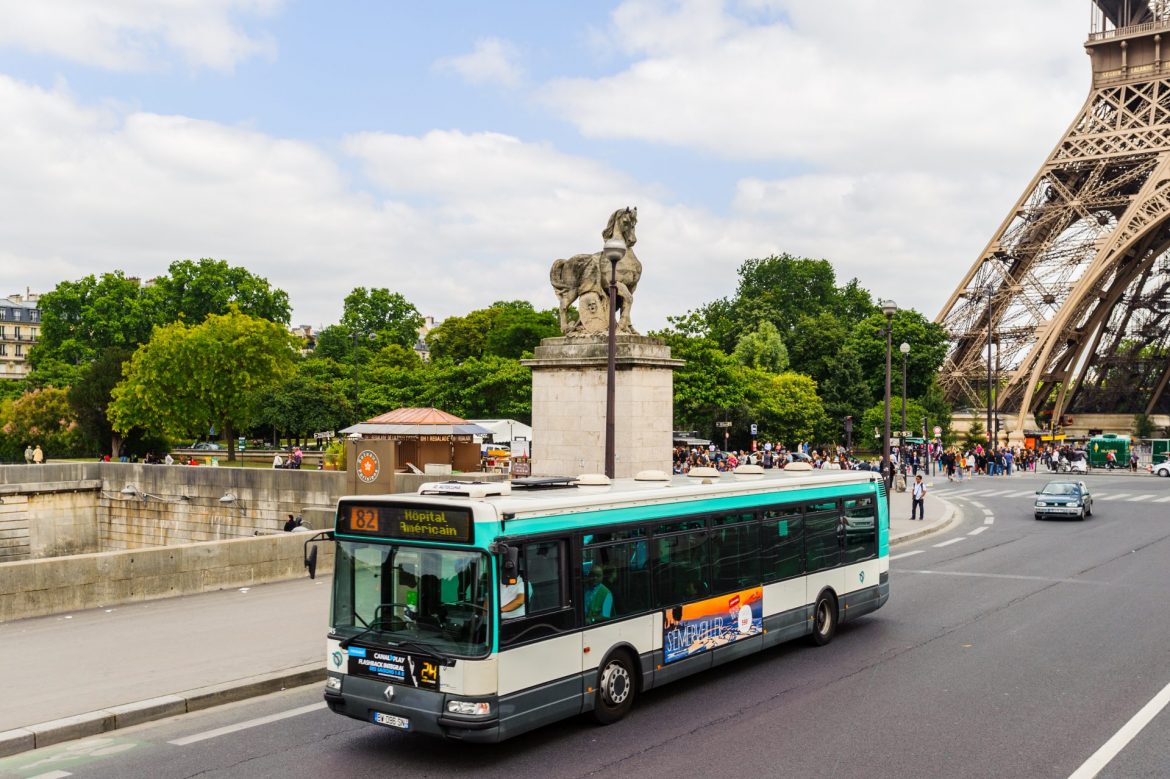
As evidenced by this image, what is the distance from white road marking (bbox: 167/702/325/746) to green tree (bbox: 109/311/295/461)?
48270 mm

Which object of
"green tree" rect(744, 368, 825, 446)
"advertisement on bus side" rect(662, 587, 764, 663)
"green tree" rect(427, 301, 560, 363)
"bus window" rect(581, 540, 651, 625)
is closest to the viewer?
"bus window" rect(581, 540, 651, 625)

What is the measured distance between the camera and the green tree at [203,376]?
2270 inches

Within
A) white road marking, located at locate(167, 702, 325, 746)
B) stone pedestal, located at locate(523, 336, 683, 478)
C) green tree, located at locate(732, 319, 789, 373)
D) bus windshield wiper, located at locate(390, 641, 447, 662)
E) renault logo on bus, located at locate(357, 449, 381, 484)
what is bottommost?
white road marking, located at locate(167, 702, 325, 746)

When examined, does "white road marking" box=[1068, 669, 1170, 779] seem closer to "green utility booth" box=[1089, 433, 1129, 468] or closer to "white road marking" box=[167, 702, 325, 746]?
"white road marking" box=[167, 702, 325, 746]

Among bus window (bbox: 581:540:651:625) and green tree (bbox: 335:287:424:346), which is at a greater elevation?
green tree (bbox: 335:287:424:346)

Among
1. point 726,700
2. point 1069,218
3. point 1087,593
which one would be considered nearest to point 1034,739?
point 726,700

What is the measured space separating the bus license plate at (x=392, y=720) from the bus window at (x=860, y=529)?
24.3ft

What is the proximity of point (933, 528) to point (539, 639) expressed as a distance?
22.2 m

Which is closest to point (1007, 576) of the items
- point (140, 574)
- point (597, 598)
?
A: point (597, 598)

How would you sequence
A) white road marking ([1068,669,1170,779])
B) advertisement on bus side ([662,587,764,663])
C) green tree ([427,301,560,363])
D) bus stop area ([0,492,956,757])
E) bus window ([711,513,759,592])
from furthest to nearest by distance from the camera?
green tree ([427,301,560,363]) < bus window ([711,513,759,592]) < advertisement on bus side ([662,587,764,663]) < bus stop area ([0,492,956,757]) < white road marking ([1068,669,1170,779])

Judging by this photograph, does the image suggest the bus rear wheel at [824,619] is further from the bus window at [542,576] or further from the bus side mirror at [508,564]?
the bus side mirror at [508,564]

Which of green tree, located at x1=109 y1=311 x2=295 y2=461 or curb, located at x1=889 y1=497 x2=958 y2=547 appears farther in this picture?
green tree, located at x1=109 y1=311 x2=295 y2=461

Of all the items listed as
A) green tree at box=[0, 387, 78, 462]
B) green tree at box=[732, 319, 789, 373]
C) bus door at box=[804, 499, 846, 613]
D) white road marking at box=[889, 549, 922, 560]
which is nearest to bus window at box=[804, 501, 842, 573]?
bus door at box=[804, 499, 846, 613]

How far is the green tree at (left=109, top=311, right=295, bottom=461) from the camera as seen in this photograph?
5766 centimetres
